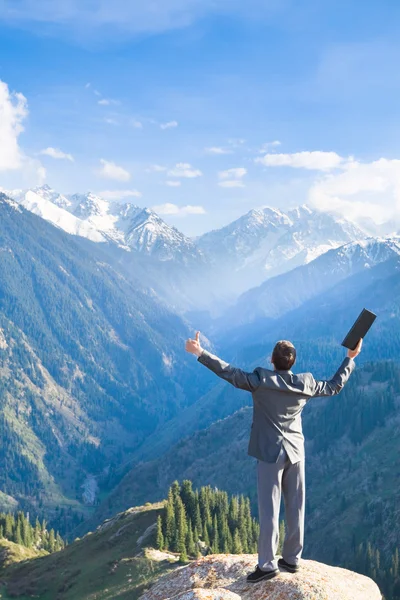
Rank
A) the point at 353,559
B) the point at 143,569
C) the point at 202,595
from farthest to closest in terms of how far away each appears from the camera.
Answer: the point at 353,559, the point at 143,569, the point at 202,595

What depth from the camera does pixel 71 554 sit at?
102 m

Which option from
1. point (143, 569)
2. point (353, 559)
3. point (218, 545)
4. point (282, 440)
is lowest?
point (353, 559)

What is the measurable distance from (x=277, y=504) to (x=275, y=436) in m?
2.11

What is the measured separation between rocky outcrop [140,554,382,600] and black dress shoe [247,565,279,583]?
0.17 metres

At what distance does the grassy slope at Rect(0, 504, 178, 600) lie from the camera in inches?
2827

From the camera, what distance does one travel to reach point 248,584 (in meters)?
17.8

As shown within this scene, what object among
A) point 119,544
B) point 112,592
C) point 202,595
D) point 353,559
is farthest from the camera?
point 353,559

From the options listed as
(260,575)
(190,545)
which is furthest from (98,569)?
(260,575)

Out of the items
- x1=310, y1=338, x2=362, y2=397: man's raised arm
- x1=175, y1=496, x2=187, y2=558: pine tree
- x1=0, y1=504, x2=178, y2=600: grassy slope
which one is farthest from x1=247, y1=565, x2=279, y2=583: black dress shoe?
x1=175, y1=496, x2=187, y2=558: pine tree

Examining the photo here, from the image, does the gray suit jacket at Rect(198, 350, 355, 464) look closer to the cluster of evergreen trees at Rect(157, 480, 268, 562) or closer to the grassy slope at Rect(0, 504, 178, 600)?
the grassy slope at Rect(0, 504, 178, 600)

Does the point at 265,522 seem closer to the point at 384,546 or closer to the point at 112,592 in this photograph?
the point at 112,592

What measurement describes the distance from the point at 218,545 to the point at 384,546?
11833cm

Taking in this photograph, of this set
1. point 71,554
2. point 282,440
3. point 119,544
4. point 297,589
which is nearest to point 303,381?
point 282,440

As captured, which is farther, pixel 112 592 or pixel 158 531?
pixel 158 531
